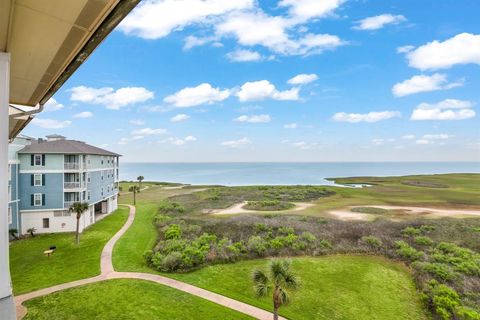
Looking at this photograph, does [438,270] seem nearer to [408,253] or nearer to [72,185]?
[408,253]

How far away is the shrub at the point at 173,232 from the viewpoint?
1153 inches

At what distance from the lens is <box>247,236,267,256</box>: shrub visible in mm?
25562

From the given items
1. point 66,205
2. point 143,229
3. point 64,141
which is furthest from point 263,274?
point 64,141

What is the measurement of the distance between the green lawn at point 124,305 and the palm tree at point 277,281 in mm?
2577

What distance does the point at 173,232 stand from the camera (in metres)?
30.0

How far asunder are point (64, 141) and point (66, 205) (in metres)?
9.17

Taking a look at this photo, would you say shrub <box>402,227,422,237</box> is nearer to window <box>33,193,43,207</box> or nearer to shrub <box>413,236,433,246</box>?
shrub <box>413,236,433,246</box>

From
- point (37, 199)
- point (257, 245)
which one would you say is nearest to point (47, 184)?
point (37, 199)

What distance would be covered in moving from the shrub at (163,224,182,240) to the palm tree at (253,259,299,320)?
15.3m

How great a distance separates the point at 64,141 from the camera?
3716 cm

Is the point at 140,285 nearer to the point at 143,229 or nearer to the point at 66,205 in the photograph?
the point at 143,229

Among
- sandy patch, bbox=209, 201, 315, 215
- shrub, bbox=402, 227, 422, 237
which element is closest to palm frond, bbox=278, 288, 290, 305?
shrub, bbox=402, 227, 422, 237

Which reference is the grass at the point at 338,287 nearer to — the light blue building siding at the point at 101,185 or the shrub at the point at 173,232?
the shrub at the point at 173,232

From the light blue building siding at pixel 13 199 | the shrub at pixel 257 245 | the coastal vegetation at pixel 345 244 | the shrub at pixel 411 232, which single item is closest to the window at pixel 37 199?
the light blue building siding at pixel 13 199
